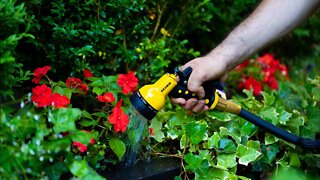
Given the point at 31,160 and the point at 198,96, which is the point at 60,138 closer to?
the point at 31,160

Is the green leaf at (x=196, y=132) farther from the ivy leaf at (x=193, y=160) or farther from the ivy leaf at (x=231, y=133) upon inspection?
the ivy leaf at (x=231, y=133)

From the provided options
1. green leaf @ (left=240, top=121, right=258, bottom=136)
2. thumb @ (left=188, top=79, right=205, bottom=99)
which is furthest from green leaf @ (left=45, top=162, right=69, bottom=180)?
green leaf @ (left=240, top=121, right=258, bottom=136)

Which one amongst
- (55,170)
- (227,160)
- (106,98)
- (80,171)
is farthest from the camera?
(227,160)

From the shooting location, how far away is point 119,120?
1.82 meters

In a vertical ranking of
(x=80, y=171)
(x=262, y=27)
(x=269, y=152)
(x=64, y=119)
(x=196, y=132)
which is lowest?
(x=269, y=152)

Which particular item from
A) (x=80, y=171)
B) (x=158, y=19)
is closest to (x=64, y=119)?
(x=80, y=171)

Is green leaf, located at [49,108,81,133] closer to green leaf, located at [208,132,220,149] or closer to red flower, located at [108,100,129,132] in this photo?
red flower, located at [108,100,129,132]

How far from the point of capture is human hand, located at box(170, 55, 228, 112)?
187cm

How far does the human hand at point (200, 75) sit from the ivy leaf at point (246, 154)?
0.27 m

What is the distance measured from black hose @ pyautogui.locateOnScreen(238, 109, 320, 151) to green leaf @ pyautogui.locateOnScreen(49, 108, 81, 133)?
88 cm

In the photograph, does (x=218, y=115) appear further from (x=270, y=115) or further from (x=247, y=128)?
(x=270, y=115)

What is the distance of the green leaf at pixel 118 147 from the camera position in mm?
1852

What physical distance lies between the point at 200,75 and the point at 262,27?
1.72 ft

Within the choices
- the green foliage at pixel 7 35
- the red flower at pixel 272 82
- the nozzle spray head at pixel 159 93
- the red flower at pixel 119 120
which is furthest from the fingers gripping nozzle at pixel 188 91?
the red flower at pixel 272 82
